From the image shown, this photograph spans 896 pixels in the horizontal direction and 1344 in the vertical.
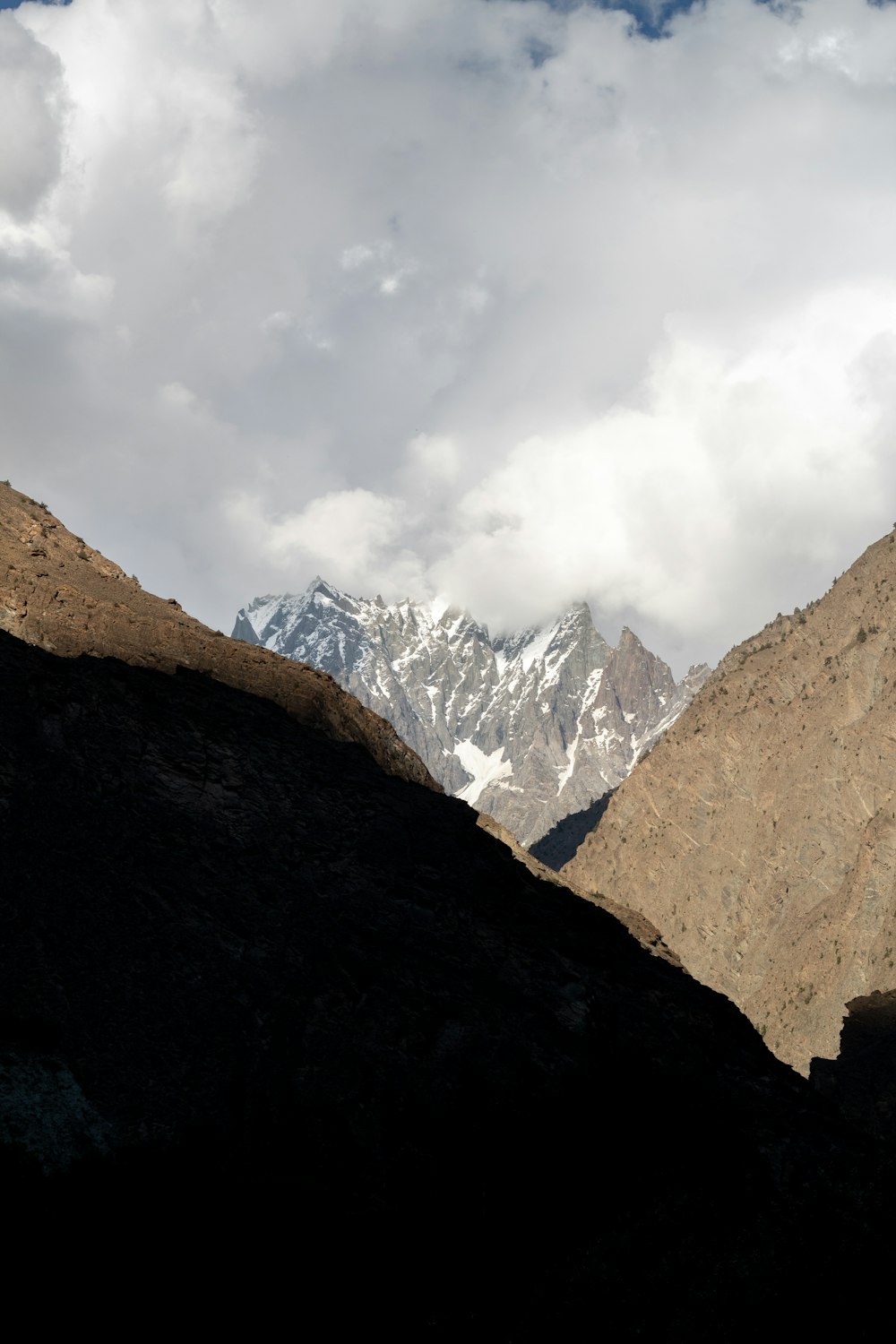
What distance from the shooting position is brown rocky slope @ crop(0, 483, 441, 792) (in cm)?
5275

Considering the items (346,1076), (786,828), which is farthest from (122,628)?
(786,828)

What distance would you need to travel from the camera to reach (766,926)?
125 metres

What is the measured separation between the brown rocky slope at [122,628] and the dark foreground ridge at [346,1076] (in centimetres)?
346

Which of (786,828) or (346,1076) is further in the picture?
(786,828)

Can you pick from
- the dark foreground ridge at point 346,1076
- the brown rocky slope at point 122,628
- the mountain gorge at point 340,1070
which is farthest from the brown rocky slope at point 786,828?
the dark foreground ridge at point 346,1076

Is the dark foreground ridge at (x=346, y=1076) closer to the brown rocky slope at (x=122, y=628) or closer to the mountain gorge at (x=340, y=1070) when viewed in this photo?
the mountain gorge at (x=340, y=1070)

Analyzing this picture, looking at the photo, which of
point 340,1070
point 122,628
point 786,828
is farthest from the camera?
point 786,828

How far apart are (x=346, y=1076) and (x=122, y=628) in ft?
84.7

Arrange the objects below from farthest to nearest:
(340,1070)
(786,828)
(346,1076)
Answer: (786,828) → (340,1070) → (346,1076)

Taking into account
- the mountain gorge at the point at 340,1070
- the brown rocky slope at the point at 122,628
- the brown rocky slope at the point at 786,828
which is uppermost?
the brown rocky slope at the point at 786,828

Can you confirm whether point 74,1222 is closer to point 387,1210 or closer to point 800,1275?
point 387,1210

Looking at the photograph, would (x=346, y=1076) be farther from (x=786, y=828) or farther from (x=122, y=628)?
(x=786, y=828)

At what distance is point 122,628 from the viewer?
2153 inches

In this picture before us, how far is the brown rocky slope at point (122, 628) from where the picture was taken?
173ft
